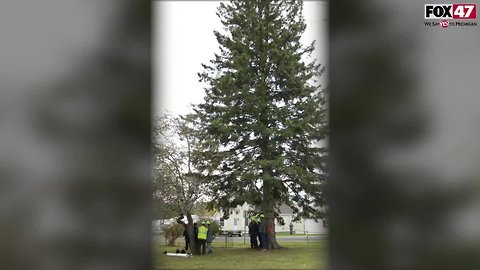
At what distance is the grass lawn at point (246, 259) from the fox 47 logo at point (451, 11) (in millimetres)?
1295

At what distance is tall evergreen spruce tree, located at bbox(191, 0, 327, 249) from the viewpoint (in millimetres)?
2682

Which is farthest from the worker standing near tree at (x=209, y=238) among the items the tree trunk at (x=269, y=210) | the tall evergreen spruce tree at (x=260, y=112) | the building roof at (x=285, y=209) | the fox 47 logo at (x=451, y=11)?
the fox 47 logo at (x=451, y=11)

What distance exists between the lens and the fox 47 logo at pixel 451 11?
2158 millimetres

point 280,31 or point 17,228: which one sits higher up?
point 280,31

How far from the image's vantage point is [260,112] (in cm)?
289

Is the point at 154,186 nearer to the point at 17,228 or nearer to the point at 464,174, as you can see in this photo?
the point at 17,228

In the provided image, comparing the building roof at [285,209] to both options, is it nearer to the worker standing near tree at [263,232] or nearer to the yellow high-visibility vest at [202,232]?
the worker standing near tree at [263,232]

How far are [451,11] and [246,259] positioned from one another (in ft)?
5.48

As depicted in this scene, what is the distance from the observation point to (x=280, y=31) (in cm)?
289

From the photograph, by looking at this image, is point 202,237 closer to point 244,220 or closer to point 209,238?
point 209,238

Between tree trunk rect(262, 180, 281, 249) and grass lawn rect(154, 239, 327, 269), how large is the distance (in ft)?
0.15

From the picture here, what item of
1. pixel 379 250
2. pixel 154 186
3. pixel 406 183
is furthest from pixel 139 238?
pixel 406 183

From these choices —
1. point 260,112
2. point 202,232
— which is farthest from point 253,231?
point 260,112

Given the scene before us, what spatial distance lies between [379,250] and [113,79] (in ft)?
4.99
